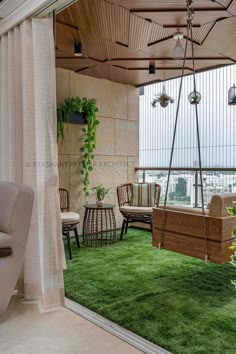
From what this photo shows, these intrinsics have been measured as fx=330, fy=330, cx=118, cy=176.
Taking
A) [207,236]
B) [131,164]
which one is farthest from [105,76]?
[207,236]

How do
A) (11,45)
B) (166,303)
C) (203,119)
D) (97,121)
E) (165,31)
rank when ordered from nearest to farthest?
1. (166,303)
2. (11,45)
3. (165,31)
4. (97,121)
5. (203,119)

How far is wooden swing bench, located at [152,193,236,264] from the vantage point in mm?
2643

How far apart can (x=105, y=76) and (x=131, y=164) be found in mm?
1575

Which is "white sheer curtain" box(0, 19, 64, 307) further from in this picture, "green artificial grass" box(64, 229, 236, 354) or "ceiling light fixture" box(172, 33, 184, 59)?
"ceiling light fixture" box(172, 33, 184, 59)

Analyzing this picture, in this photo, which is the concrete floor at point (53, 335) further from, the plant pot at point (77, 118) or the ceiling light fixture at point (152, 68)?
the ceiling light fixture at point (152, 68)

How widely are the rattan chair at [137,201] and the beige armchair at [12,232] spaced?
255 centimetres

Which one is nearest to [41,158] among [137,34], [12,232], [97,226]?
[12,232]

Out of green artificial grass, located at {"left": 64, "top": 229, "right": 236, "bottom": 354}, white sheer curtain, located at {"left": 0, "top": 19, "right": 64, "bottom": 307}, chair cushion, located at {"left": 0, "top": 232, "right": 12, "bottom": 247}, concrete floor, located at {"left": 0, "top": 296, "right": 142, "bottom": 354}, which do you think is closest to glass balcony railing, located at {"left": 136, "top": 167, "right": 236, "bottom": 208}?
green artificial grass, located at {"left": 64, "top": 229, "right": 236, "bottom": 354}

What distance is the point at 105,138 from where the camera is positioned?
5.47 metres

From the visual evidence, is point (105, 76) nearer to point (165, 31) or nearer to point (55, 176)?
point (165, 31)

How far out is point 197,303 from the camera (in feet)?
8.73

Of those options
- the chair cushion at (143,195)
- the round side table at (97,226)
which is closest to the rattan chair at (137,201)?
the chair cushion at (143,195)

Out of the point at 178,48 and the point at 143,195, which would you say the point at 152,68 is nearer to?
the point at 178,48

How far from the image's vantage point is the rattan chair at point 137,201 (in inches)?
192
